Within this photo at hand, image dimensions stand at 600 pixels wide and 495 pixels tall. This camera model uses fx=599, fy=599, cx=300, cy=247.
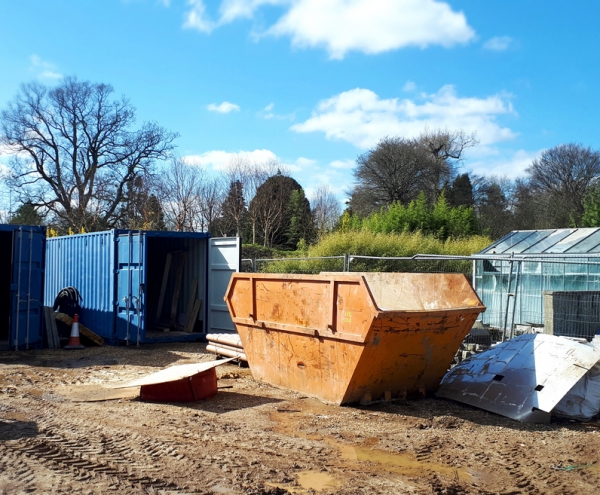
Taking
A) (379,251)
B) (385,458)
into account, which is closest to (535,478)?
(385,458)

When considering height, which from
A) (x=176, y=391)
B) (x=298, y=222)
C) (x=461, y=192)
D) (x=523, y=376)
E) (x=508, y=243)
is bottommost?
(x=176, y=391)

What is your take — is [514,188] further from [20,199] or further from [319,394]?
[319,394]

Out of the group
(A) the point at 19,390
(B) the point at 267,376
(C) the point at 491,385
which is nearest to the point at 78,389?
(A) the point at 19,390

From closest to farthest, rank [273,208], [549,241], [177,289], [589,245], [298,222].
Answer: [177,289] → [589,245] → [549,241] → [273,208] → [298,222]

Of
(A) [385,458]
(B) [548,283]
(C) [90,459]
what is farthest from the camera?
(B) [548,283]

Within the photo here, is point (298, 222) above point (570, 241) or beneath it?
above

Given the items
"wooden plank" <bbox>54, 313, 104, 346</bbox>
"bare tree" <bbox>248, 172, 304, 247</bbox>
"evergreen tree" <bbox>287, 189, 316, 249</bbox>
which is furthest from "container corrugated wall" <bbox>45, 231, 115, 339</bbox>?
"evergreen tree" <bbox>287, 189, 316, 249</bbox>

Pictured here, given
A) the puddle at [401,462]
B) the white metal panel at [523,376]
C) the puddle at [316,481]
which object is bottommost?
the puddle at [401,462]

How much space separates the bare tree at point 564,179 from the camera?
125ft

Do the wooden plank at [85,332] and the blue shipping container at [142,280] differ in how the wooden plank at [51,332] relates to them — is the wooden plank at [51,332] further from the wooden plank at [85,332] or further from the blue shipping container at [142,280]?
the blue shipping container at [142,280]

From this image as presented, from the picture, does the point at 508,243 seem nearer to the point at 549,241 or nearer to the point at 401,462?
the point at 549,241

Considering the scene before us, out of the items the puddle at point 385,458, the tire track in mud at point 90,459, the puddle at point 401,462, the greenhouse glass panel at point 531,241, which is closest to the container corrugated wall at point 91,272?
the tire track in mud at point 90,459

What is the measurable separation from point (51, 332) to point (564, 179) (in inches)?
1491

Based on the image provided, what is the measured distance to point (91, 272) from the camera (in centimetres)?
1476
